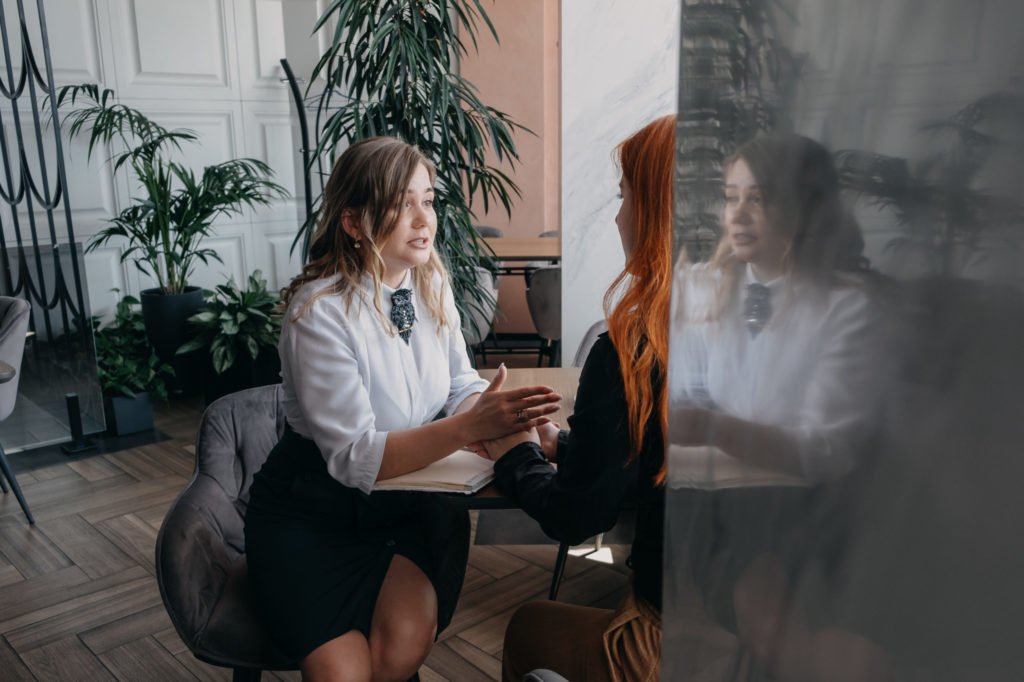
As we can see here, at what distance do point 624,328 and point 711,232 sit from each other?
0.96 meters

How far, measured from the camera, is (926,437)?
62 millimetres

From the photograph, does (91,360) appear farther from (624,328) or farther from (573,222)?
(624,328)

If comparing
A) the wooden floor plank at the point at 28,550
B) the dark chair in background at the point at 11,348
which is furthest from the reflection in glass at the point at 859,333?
the dark chair in background at the point at 11,348

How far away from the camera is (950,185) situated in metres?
0.06

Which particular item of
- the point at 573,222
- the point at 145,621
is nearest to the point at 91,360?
the point at 145,621

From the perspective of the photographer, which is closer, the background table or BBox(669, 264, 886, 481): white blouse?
BBox(669, 264, 886, 481): white blouse

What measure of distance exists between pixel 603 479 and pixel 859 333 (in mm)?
1057

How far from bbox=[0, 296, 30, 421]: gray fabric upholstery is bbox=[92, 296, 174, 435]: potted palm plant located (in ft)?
2.21

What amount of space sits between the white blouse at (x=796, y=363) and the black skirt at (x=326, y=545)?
1184 millimetres

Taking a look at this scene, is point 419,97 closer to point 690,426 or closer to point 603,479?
point 603,479

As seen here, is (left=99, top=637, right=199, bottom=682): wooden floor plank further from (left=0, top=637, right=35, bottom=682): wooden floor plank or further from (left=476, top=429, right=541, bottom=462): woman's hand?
(left=476, top=429, right=541, bottom=462): woman's hand

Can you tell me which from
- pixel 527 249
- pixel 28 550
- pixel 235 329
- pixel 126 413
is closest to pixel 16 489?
pixel 28 550

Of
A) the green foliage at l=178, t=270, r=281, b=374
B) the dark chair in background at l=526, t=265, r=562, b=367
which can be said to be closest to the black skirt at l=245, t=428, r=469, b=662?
the dark chair in background at l=526, t=265, r=562, b=367

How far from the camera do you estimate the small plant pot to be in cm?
345
